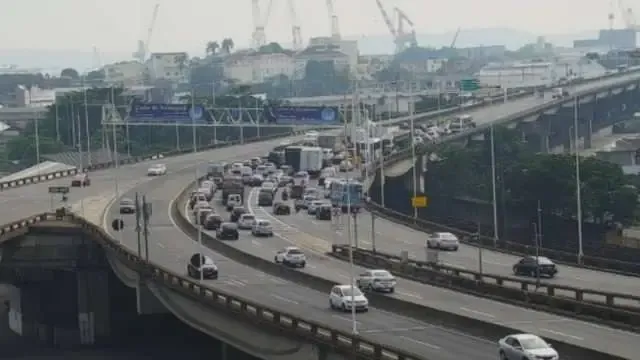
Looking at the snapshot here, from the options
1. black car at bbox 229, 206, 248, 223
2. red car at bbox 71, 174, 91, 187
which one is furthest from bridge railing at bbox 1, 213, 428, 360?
red car at bbox 71, 174, 91, 187

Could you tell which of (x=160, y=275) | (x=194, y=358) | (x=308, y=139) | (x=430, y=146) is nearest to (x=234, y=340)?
(x=160, y=275)

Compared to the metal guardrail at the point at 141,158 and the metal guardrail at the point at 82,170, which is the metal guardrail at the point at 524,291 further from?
the metal guardrail at the point at 141,158

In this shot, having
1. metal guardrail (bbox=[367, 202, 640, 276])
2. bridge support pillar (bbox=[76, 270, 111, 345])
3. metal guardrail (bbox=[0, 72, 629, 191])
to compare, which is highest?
metal guardrail (bbox=[0, 72, 629, 191])

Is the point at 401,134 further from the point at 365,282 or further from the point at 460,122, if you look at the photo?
the point at 365,282

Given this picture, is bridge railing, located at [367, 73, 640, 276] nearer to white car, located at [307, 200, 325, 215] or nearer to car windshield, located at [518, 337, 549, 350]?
white car, located at [307, 200, 325, 215]

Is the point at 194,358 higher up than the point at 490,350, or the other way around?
the point at 490,350

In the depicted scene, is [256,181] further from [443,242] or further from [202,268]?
[202,268]
